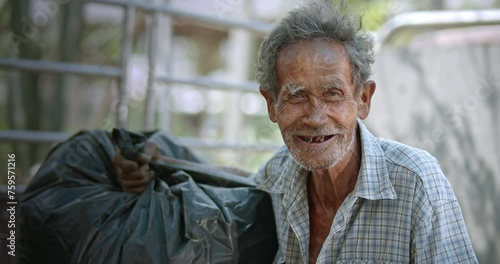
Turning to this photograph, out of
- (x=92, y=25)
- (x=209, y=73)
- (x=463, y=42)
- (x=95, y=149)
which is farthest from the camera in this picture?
(x=209, y=73)

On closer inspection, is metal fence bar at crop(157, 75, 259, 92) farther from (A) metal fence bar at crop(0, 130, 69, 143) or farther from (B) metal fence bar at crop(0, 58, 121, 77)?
(A) metal fence bar at crop(0, 130, 69, 143)

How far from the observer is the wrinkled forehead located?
1.99 metres

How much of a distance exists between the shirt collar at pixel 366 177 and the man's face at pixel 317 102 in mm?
82

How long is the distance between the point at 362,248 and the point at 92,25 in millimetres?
6307

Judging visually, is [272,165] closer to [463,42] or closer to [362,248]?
[362,248]

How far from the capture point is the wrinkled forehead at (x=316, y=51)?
6.52ft

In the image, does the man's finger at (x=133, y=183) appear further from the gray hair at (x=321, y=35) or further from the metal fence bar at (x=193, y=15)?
the metal fence bar at (x=193, y=15)

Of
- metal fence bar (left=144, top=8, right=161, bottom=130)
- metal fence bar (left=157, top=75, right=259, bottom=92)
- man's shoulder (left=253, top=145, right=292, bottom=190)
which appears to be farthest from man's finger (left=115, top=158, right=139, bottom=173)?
metal fence bar (left=157, top=75, right=259, bottom=92)

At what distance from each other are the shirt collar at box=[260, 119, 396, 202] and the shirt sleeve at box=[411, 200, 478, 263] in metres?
0.15

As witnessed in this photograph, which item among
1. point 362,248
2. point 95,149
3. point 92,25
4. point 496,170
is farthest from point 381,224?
point 92,25

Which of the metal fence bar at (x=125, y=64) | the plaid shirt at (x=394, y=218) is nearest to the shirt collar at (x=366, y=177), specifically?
the plaid shirt at (x=394, y=218)

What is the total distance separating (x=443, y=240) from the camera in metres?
1.88

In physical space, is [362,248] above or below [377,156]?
below

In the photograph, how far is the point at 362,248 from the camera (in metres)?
2.02
